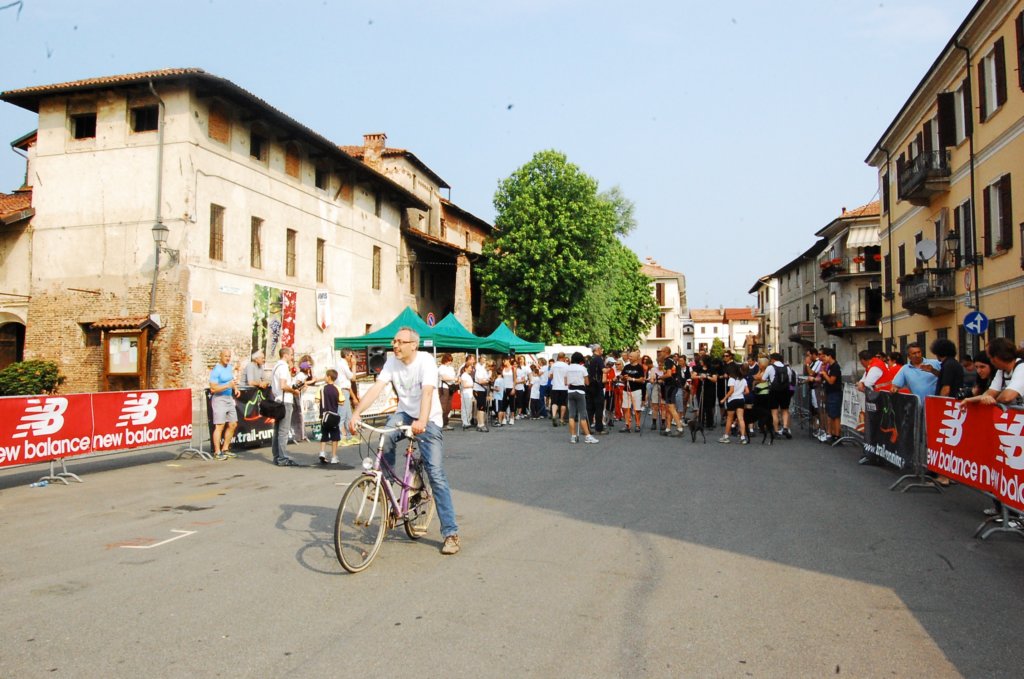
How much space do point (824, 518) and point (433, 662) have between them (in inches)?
208

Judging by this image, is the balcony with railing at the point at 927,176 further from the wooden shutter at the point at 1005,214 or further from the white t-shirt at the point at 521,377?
the white t-shirt at the point at 521,377

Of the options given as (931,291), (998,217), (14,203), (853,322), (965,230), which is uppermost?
(14,203)

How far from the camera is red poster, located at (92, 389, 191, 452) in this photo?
11.1 metres

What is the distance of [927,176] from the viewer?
2603cm

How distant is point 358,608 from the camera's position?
477 cm

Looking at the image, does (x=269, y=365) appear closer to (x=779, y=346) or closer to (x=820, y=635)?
(x=820, y=635)

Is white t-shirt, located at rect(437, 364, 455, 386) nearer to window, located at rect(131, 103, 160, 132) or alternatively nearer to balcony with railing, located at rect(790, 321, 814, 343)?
window, located at rect(131, 103, 160, 132)

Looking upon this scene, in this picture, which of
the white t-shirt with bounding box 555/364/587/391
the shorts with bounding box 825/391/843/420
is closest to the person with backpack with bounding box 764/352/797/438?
the shorts with bounding box 825/391/843/420

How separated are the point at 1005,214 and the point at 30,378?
27.9m

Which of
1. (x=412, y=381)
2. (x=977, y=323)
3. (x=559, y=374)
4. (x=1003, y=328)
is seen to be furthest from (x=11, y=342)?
(x=1003, y=328)

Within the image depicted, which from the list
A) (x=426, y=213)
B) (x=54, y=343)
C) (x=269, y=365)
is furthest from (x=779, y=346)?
(x=54, y=343)

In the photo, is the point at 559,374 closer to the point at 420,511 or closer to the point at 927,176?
the point at 420,511

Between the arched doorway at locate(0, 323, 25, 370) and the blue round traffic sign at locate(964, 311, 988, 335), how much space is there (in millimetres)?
27527

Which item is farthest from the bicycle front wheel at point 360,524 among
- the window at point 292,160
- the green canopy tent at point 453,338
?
the window at point 292,160
